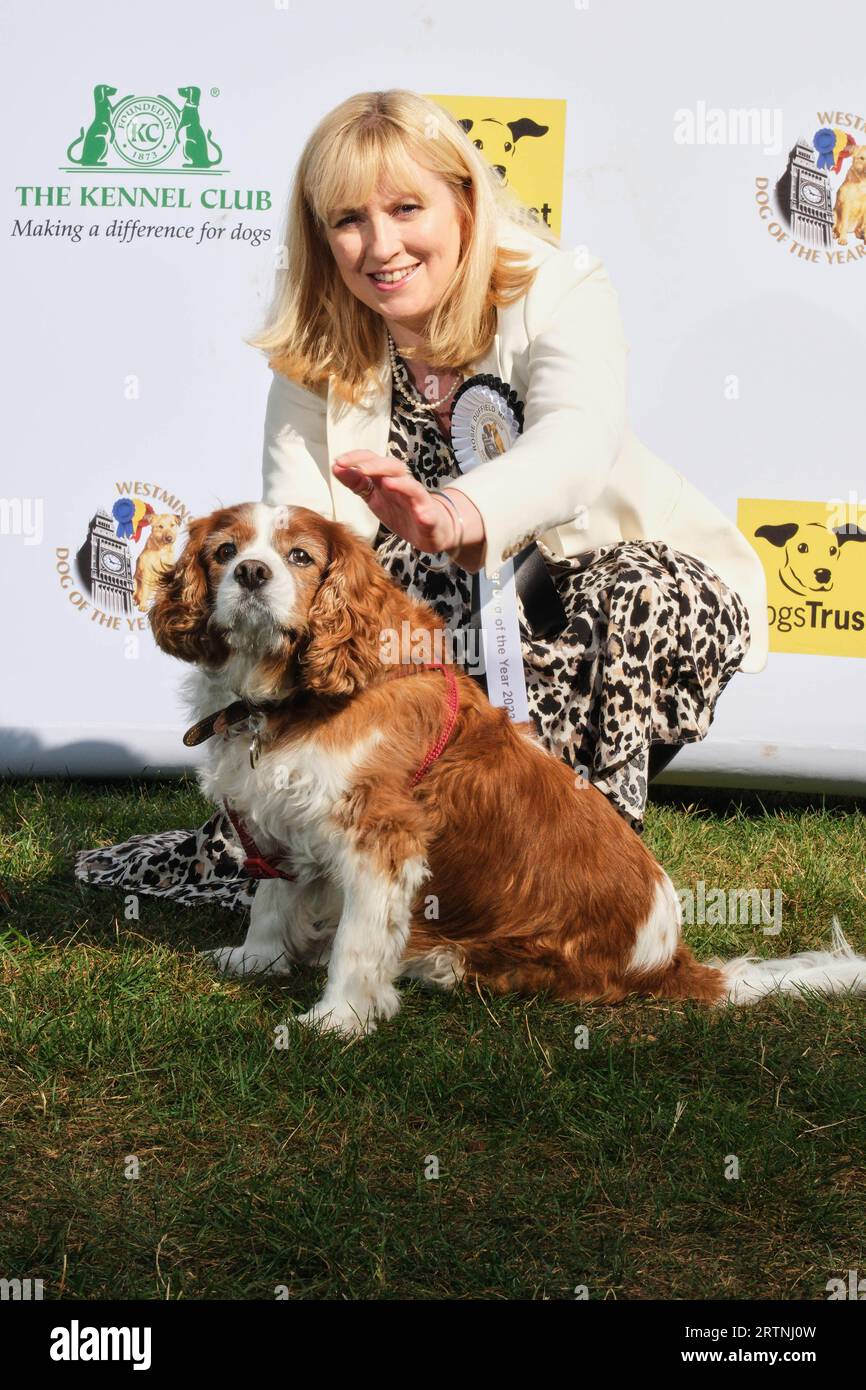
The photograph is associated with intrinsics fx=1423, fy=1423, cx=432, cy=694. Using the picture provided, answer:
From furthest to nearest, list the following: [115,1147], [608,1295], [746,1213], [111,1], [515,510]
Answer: [111,1] < [515,510] < [115,1147] < [746,1213] < [608,1295]

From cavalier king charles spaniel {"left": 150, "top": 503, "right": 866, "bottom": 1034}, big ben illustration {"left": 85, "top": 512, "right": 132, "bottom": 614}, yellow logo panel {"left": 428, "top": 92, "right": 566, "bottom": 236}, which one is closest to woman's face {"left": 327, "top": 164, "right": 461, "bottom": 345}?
cavalier king charles spaniel {"left": 150, "top": 503, "right": 866, "bottom": 1034}

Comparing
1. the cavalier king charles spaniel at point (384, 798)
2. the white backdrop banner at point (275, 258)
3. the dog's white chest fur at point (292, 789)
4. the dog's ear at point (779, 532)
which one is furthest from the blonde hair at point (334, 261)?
the dog's ear at point (779, 532)

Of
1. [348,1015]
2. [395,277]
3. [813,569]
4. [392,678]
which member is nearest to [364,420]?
[395,277]

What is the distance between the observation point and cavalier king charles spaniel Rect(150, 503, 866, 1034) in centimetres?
301

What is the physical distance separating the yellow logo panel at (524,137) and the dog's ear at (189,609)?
7.76 feet

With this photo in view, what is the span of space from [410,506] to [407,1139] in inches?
46.9

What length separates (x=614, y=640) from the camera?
3.48m

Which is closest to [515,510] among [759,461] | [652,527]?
[652,527]

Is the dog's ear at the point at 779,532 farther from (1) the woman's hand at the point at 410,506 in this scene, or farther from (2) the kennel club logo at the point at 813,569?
(1) the woman's hand at the point at 410,506

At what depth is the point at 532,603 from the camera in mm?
3645

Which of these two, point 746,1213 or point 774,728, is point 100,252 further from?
point 746,1213

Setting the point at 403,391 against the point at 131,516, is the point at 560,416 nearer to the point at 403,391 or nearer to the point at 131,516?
the point at 403,391

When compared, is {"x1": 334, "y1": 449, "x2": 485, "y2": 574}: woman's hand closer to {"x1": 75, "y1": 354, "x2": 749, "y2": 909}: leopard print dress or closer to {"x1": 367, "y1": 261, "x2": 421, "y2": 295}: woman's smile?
{"x1": 75, "y1": 354, "x2": 749, "y2": 909}: leopard print dress

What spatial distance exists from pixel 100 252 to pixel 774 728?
9.40 feet
